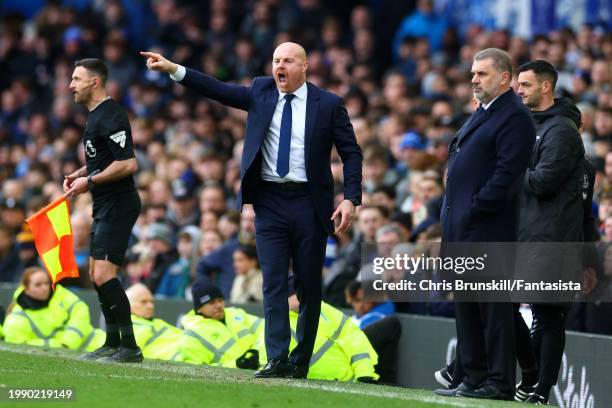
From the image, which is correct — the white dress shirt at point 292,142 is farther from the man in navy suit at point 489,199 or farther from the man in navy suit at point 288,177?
the man in navy suit at point 489,199

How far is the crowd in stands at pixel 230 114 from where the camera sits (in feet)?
47.0

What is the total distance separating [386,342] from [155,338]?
6.86 feet

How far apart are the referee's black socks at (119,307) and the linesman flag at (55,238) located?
2.13ft

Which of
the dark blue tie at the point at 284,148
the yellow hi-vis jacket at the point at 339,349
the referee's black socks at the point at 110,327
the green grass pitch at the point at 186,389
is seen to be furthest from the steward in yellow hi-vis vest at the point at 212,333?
the dark blue tie at the point at 284,148

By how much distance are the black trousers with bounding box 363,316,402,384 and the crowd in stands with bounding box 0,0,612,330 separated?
38 centimetres

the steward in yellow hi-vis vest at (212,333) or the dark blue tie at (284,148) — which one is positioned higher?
the dark blue tie at (284,148)

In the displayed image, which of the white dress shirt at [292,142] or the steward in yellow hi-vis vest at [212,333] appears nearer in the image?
the white dress shirt at [292,142]

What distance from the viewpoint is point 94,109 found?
10258mm

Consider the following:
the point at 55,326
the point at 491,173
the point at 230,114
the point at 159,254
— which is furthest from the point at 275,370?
the point at 230,114

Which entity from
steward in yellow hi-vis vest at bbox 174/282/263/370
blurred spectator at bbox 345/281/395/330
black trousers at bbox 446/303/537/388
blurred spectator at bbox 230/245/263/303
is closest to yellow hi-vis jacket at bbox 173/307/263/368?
steward in yellow hi-vis vest at bbox 174/282/263/370

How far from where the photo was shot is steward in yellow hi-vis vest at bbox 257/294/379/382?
1091 cm

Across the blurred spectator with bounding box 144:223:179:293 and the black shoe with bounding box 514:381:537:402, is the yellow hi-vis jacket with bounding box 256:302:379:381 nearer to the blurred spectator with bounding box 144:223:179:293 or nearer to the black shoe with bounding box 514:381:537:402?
the black shoe with bounding box 514:381:537:402

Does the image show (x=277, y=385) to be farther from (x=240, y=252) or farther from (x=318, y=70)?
(x=318, y=70)

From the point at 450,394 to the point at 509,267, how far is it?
88 cm
